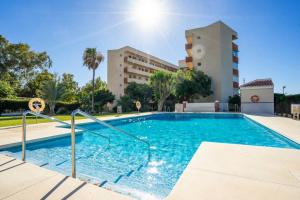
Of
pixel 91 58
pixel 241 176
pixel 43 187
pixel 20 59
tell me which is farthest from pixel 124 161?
pixel 20 59

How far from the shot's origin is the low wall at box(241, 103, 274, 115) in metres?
21.9

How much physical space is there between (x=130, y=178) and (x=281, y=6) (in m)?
14.7

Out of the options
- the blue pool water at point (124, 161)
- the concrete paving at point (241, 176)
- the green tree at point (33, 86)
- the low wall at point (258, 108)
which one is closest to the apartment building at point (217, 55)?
the low wall at point (258, 108)

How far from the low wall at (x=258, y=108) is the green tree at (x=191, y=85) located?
7305 mm

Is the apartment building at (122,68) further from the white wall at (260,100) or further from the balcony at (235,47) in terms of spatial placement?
the white wall at (260,100)

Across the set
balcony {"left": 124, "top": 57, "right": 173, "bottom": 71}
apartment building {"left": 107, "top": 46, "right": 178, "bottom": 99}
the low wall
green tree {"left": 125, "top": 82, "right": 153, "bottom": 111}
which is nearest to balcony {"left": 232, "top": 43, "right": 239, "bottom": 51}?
the low wall

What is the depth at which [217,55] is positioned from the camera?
31.5 meters

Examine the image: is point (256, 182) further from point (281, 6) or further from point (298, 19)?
point (298, 19)

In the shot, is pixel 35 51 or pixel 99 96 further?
pixel 35 51

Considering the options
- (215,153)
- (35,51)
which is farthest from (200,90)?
(35,51)

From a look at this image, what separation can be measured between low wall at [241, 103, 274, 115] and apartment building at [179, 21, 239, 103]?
794 centimetres

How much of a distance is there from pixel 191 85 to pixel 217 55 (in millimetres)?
8568

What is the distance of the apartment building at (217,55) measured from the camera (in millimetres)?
31386

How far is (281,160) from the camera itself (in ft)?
12.7
